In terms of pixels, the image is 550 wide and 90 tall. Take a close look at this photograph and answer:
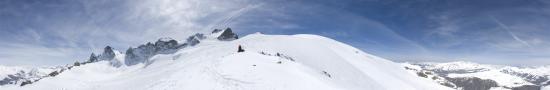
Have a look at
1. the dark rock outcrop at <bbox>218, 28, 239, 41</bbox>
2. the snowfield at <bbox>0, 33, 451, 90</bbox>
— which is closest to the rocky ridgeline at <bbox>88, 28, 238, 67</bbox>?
the dark rock outcrop at <bbox>218, 28, 239, 41</bbox>

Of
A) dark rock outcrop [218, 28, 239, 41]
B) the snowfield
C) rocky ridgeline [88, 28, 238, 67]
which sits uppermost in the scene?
dark rock outcrop [218, 28, 239, 41]

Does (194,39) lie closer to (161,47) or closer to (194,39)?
(194,39)

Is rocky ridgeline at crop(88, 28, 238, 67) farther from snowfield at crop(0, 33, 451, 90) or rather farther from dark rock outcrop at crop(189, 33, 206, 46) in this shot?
snowfield at crop(0, 33, 451, 90)

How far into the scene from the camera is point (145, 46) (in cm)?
19325

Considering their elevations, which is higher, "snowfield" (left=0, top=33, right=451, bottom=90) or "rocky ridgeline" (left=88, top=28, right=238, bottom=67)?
"rocky ridgeline" (left=88, top=28, right=238, bottom=67)

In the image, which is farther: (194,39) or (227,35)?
(227,35)

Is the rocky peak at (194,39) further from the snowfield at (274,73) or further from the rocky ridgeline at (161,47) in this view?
the snowfield at (274,73)

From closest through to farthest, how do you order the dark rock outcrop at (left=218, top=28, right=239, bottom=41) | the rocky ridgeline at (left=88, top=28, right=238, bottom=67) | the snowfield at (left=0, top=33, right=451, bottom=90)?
the snowfield at (left=0, top=33, right=451, bottom=90) < the rocky ridgeline at (left=88, top=28, right=238, bottom=67) < the dark rock outcrop at (left=218, top=28, right=239, bottom=41)

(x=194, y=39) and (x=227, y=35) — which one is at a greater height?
(x=227, y=35)

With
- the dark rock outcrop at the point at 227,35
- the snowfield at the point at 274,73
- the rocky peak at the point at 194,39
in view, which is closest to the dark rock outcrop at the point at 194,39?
the rocky peak at the point at 194,39

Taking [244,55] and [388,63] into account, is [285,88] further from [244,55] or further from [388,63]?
[388,63]

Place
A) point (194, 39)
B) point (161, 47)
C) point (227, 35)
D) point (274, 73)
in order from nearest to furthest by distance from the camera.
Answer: point (274, 73), point (194, 39), point (161, 47), point (227, 35)

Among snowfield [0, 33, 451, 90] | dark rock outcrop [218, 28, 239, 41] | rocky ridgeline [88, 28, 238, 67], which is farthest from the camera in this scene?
dark rock outcrop [218, 28, 239, 41]

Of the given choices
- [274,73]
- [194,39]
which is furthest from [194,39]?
[274,73]
